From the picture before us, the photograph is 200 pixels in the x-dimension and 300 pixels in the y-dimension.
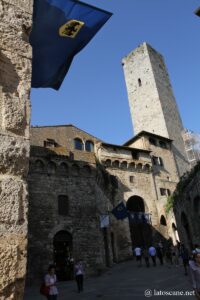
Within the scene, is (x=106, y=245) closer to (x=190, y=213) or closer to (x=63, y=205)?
(x=63, y=205)

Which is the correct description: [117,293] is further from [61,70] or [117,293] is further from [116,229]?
[116,229]

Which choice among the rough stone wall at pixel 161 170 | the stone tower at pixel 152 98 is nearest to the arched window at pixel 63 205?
the rough stone wall at pixel 161 170

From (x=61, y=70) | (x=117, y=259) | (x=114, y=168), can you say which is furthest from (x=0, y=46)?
(x=114, y=168)

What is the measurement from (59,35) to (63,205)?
14.8 meters

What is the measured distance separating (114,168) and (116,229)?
6.14 m

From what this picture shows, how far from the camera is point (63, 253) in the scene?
17516mm

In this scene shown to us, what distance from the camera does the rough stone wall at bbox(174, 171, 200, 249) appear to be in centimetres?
1667

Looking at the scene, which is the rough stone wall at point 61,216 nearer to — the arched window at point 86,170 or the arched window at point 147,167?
the arched window at point 86,170

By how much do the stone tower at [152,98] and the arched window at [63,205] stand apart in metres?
19.2

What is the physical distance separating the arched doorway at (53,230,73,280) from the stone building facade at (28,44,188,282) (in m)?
0.06

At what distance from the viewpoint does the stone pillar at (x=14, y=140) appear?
2094mm

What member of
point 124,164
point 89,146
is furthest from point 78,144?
point 124,164

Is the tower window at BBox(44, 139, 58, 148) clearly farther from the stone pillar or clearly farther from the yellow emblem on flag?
the stone pillar

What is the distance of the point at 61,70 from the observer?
16.8 feet
